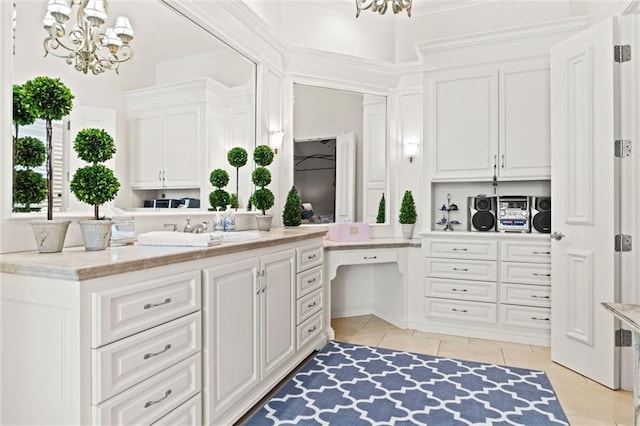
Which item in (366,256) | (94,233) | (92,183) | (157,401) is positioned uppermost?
(92,183)

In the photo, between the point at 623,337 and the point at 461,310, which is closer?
the point at 623,337

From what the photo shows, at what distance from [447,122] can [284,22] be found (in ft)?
5.87

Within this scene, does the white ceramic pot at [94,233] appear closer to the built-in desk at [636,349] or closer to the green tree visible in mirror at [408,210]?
the built-in desk at [636,349]

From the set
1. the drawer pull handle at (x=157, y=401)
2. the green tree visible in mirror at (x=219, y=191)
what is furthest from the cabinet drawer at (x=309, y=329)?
the drawer pull handle at (x=157, y=401)

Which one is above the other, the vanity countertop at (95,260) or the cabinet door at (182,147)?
the cabinet door at (182,147)

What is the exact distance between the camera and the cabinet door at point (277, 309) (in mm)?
2322

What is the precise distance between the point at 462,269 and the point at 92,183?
3016mm

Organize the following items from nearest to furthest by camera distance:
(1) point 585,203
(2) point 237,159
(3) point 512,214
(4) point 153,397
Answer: (4) point 153,397
(1) point 585,203
(2) point 237,159
(3) point 512,214

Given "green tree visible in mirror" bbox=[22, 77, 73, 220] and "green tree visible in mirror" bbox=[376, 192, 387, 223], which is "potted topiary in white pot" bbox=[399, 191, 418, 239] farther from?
"green tree visible in mirror" bbox=[22, 77, 73, 220]

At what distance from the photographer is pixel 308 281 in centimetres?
291

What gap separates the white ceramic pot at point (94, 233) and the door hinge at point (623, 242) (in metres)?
2.92

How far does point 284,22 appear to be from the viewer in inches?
150

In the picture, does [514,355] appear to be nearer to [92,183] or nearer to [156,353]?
[156,353]

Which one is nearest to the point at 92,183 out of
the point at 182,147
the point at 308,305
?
the point at 182,147
